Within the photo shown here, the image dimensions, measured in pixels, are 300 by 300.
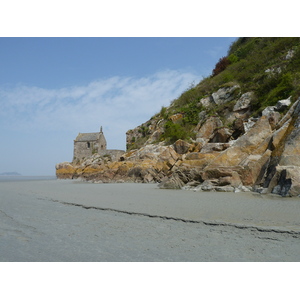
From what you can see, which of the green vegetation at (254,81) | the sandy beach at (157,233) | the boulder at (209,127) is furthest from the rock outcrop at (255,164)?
the boulder at (209,127)

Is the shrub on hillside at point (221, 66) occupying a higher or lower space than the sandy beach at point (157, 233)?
higher

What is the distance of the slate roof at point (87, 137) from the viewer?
48.8 meters

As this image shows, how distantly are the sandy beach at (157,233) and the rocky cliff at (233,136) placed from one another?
289cm

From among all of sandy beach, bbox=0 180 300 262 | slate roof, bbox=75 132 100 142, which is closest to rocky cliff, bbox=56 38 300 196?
sandy beach, bbox=0 180 300 262

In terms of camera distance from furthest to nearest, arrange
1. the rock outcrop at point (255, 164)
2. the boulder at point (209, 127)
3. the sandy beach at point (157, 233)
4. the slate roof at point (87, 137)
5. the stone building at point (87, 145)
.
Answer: the slate roof at point (87, 137), the stone building at point (87, 145), the boulder at point (209, 127), the rock outcrop at point (255, 164), the sandy beach at point (157, 233)

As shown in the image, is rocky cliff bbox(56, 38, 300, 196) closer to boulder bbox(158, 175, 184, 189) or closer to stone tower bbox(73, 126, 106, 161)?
boulder bbox(158, 175, 184, 189)

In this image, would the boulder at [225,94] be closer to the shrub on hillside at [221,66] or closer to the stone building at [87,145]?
the shrub on hillside at [221,66]

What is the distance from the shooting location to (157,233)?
13.3 ft

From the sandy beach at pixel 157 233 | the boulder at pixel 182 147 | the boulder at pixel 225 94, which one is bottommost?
the sandy beach at pixel 157 233

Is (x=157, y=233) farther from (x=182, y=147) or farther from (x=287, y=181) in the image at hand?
(x=182, y=147)

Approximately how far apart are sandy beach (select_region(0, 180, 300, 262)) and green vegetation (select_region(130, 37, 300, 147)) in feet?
41.2

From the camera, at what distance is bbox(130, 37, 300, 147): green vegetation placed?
60.4 feet

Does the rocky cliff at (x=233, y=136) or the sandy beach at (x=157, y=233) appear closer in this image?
the sandy beach at (x=157, y=233)

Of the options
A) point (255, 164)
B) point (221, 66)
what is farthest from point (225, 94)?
point (255, 164)
